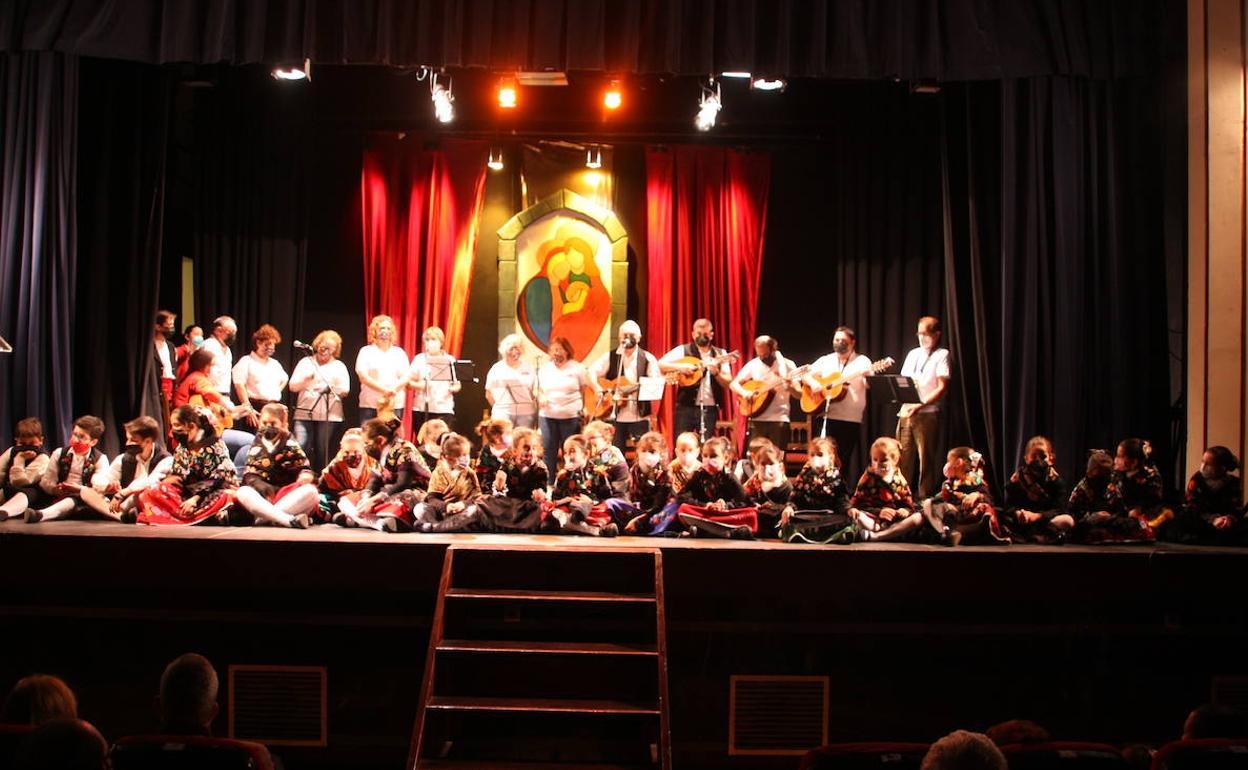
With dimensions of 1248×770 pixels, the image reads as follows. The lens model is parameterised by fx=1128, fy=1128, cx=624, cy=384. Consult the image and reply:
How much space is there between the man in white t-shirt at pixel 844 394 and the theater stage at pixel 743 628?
118 inches

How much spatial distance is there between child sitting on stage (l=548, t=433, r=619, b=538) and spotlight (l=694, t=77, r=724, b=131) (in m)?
3.85

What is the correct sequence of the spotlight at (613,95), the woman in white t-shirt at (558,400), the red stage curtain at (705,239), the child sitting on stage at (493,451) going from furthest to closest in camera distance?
the red stage curtain at (705,239) → the spotlight at (613,95) → the woman in white t-shirt at (558,400) → the child sitting on stage at (493,451)

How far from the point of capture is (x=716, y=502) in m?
6.79

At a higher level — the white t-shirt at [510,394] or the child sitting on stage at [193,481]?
the white t-shirt at [510,394]

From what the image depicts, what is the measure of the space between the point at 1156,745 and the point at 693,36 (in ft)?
16.4

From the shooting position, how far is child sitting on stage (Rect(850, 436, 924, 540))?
6.52 meters

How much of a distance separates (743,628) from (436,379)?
13.4ft

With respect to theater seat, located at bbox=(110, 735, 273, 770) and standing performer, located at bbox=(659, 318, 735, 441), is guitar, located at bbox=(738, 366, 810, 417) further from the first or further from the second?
theater seat, located at bbox=(110, 735, 273, 770)

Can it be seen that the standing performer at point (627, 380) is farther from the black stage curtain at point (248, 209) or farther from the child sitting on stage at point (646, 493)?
the black stage curtain at point (248, 209)

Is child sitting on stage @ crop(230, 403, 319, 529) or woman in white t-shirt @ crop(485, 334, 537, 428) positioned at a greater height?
woman in white t-shirt @ crop(485, 334, 537, 428)

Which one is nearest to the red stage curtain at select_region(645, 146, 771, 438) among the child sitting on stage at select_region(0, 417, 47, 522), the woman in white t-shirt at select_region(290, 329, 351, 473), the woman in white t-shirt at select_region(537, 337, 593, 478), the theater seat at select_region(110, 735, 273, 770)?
the woman in white t-shirt at select_region(537, 337, 593, 478)

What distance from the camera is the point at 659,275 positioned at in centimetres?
1081

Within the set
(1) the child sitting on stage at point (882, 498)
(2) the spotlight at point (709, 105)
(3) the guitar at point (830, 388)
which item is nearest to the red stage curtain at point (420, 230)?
(2) the spotlight at point (709, 105)

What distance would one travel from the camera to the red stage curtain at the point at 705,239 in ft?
35.4
